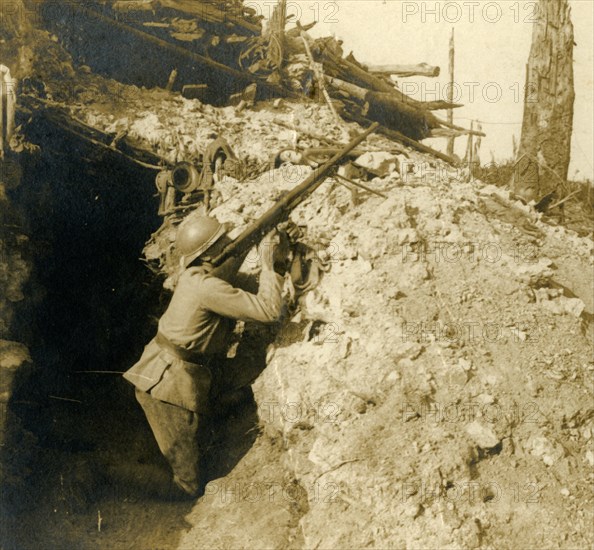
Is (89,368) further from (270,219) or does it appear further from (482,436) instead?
(482,436)

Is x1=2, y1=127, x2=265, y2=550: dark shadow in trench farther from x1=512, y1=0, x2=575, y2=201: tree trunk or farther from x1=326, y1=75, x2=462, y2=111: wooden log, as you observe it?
x1=512, y1=0, x2=575, y2=201: tree trunk

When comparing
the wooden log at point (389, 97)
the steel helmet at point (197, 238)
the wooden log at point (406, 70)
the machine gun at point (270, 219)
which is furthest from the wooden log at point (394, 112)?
the steel helmet at point (197, 238)

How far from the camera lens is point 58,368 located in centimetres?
489

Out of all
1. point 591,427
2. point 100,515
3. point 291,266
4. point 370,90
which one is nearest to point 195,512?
point 100,515

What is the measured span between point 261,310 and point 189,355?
727 millimetres

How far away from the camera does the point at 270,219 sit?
13.6 ft

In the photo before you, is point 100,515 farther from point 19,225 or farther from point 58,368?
point 19,225

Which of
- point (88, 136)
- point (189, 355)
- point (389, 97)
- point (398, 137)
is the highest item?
point (389, 97)

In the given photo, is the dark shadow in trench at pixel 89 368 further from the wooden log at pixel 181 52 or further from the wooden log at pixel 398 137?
the wooden log at pixel 398 137

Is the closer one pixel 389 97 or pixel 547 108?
pixel 547 108

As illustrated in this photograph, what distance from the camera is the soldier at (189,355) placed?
4008 mm

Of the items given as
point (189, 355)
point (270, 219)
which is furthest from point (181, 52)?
point (189, 355)

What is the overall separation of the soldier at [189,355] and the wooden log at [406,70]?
4.29 m

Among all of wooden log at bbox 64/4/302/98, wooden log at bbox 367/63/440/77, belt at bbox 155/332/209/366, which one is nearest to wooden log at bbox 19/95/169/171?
wooden log at bbox 64/4/302/98
